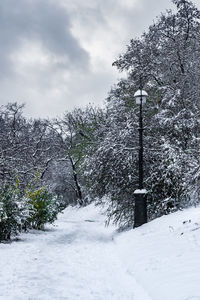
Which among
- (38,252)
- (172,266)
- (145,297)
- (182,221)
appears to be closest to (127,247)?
(182,221)

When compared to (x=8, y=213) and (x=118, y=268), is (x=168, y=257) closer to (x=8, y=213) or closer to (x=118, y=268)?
(x=118, y=268)

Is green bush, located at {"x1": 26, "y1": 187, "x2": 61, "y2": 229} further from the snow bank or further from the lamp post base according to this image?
the snow bank

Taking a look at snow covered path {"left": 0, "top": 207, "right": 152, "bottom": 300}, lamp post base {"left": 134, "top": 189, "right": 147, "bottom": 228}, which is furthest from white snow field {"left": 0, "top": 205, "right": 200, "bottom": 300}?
lamp post base {"left": 134, "top": 189, "right": 147, "bottom": 228}

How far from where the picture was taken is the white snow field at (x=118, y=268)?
4.73m

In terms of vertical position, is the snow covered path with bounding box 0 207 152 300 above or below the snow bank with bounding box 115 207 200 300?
below

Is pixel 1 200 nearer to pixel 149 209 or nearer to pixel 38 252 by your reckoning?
pixel 38 252

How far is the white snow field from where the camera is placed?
4727 millimetres

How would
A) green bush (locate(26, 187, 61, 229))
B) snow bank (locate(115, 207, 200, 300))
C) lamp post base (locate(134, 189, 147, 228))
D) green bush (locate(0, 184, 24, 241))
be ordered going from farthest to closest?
green bush (locate(26, 187, 61, 229)), lamp post base (locate(134, 189, 147, 228)), green bush (locate(0, 184, 24, 241)), snow bank (locate(115, 207, 200, 300))

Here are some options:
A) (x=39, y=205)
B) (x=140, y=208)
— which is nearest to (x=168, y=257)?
(x=140, y=208)

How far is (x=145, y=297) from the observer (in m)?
4.78

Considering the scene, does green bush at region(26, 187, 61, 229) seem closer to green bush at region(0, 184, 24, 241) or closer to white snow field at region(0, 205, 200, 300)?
green bush at region(0, 184, 24, 241)

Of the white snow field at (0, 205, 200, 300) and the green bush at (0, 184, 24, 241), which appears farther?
the green bush at (0, 184, 24, 241)

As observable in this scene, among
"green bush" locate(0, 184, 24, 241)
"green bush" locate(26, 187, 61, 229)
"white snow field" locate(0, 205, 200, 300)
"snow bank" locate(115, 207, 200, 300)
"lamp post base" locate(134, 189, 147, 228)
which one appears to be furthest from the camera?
"green bush" locate(26, 187, 61, 229)

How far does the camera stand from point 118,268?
6883 millimetres
